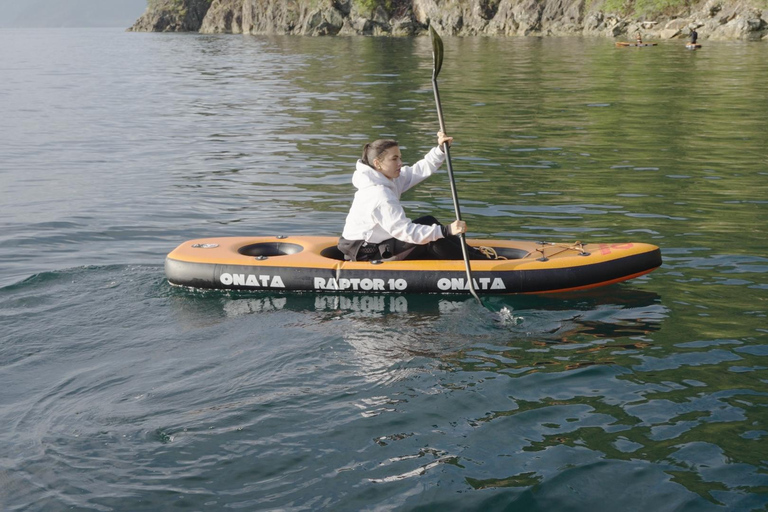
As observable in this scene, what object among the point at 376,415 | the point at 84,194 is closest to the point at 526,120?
the point at 84,194

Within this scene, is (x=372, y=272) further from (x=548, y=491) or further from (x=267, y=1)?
(x=267, y=1)

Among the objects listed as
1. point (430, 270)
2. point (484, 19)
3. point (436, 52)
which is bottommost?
point (430, 270)

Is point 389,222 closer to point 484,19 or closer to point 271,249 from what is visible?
point 271,249

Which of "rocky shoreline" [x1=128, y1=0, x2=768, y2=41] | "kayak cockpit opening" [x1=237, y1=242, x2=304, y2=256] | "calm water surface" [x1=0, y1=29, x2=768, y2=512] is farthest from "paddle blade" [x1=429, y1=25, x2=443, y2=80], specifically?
"rocky shoreline" [x1=128, y1=0, x2=768, y2=41]

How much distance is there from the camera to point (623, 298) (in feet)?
26.9

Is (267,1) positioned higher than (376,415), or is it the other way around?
(267,1)

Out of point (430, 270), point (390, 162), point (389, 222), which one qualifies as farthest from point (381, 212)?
point (430, 270)

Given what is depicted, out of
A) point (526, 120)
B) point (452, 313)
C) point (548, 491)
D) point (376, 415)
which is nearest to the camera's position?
point (548, 491)

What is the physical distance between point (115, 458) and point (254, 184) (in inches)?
388

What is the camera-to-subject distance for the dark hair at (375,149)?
26.6 ft

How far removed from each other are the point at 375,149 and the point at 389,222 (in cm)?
76

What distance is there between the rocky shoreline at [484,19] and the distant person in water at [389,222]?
45640 mm

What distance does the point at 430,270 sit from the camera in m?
8.41

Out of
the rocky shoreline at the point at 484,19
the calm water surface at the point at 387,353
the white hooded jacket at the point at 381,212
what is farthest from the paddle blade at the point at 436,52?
the rocky shoreline at the point at 484,19
